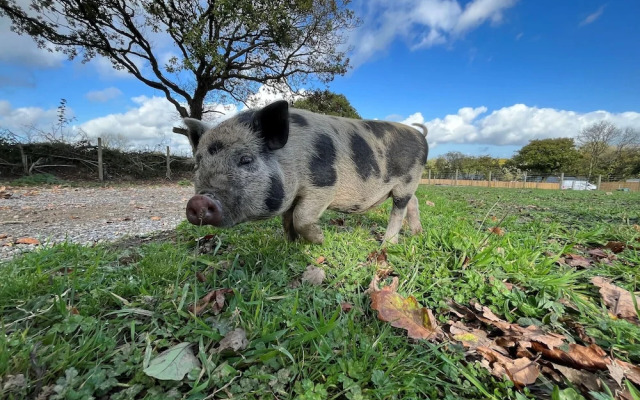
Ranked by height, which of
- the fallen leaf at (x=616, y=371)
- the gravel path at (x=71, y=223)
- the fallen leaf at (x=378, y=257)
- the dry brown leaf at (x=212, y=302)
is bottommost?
the gravel path at (x=71, y=223)

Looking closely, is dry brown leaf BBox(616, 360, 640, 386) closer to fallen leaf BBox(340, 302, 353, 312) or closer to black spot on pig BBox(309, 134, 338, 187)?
fallen leaf BBox(340, 302, 353, 312)

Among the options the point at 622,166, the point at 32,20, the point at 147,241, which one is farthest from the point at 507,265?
the point at 622,166

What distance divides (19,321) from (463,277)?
8.62 feet

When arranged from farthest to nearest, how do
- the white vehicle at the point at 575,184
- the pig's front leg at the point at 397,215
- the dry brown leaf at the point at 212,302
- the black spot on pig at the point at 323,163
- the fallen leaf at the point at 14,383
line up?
the white vehicle at the point at 575,184
the pig's front leg at the point at 397,215
the black spot on pig at the point at 323,163
the dry brown leaf at the point at 212,302
the fallen leaf at the point at 14,383

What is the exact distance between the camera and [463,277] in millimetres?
2117

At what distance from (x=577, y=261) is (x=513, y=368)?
5.73 ft

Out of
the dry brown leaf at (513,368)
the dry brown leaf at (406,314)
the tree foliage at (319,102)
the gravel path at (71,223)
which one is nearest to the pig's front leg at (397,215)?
the dry brown leaf at (406,314)

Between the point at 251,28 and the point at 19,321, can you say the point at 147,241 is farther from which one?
the point at 251,28

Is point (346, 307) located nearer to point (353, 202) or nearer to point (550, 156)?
point (353, 202)

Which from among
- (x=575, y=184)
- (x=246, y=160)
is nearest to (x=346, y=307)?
(x=246, y=160)

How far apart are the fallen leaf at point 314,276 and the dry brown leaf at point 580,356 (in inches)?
50.5

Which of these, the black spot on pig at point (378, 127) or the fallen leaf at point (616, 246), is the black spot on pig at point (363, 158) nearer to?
the black spot on pig at point (378, 127)

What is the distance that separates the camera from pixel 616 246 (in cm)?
289

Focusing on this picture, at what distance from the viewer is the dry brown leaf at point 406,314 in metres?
1.58
